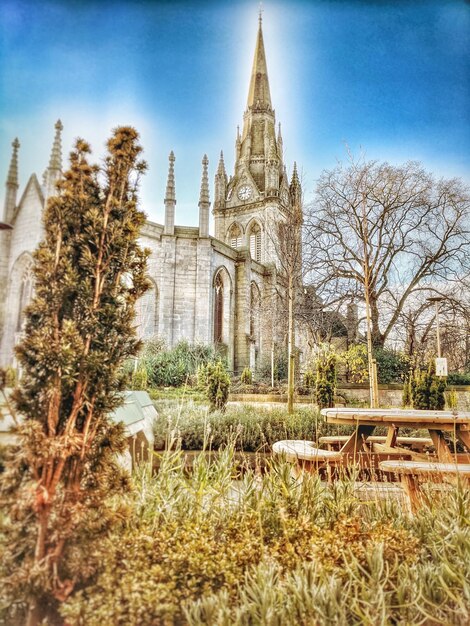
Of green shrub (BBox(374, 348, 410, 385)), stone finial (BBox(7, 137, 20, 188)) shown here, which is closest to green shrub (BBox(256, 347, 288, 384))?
green shrub (BBox(374, 348, 410, 385))

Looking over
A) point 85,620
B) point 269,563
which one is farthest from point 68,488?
point 269,563

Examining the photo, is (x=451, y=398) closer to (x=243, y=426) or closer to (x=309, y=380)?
(x=309, y=380)

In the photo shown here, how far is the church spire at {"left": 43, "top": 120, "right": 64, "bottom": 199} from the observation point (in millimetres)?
1746

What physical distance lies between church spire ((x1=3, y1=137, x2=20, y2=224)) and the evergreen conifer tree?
0.29 meters

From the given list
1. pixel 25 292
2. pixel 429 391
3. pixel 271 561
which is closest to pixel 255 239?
pixel 429 391

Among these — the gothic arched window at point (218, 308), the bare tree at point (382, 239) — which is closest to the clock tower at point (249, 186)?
the gothic arched window at point (218, 308)

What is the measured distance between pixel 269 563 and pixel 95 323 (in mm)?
1327

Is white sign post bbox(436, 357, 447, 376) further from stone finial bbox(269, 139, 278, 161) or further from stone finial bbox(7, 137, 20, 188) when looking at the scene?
stone finial bbox(269, 139, 278, 161)

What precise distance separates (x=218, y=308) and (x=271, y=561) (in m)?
13.9

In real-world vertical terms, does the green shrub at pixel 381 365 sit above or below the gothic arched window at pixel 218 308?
below

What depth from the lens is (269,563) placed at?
1721 millimetres

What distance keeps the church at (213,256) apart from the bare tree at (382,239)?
4.41ft

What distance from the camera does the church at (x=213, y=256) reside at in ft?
5.76

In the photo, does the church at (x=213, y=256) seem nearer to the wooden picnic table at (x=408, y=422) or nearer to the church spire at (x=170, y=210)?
the church spire at (x=170, y=210)
